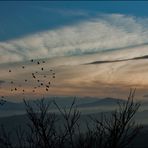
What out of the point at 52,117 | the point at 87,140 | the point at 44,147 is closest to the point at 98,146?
the point at 87,140

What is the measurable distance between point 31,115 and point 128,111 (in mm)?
5724

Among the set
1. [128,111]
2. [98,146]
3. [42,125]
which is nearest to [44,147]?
[42,125]

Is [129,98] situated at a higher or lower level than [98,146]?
higher

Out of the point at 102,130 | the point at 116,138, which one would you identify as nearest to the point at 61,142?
the point at 102,130

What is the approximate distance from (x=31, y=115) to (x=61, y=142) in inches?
94.9

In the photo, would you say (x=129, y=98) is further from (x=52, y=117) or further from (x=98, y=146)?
(x=52, y=117)

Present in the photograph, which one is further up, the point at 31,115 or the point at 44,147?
the point at 31,115

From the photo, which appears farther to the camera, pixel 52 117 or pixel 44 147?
pixel 52 117

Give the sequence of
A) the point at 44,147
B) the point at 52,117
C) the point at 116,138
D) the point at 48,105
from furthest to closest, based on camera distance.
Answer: the point at 52,117
the point at 48,105
the point at 44,147
the point at 116,138

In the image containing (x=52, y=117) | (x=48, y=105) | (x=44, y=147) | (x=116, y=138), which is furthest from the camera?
(x=52, y=117)

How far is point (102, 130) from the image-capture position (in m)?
25.4

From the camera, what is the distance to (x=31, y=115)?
2564 centimetres

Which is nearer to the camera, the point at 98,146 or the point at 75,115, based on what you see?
the point at 98,146

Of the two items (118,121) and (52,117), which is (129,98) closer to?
(118,121)
